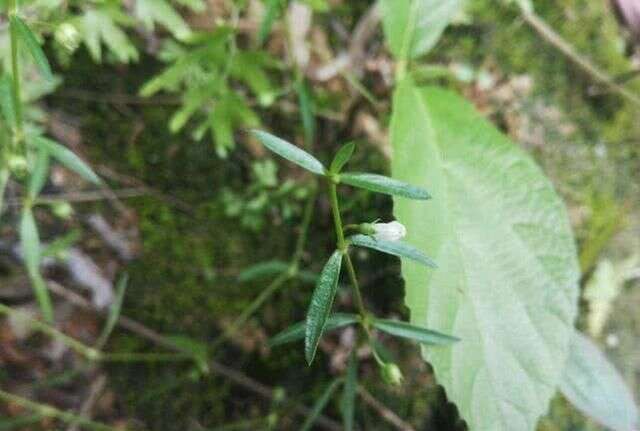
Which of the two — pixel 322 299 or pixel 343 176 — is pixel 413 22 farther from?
pixel 322 299

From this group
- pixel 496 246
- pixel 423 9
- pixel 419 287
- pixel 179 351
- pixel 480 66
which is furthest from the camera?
pixel 480 66

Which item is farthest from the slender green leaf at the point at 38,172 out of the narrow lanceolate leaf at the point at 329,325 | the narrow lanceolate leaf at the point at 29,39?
the narrow lanceolate leaf at the point at 329,325

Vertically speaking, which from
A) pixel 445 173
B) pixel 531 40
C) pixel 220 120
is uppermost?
pixel 531 40

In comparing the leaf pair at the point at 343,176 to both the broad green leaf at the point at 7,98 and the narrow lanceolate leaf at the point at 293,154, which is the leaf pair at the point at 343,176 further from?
the broad green leaf at the point at 7,98

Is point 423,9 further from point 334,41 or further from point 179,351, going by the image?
point 179,351

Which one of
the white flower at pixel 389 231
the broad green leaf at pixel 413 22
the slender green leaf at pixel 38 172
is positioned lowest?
the slender green leaf at pixel 38 172

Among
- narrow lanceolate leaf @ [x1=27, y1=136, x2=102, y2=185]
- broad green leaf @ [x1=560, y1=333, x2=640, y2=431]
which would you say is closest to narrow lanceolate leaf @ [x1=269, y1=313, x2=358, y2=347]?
narrow lanceolate leaf @ [x1=27, y1=136, x2=102, y2=185]

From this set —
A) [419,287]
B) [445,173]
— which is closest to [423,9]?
[445,173]

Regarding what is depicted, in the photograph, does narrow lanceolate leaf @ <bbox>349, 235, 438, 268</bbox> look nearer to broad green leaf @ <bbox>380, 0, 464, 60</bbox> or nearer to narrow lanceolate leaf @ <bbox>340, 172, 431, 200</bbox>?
narrow lanceolate leaf @ <bbox>340, 172, 431, 200</bbox>
